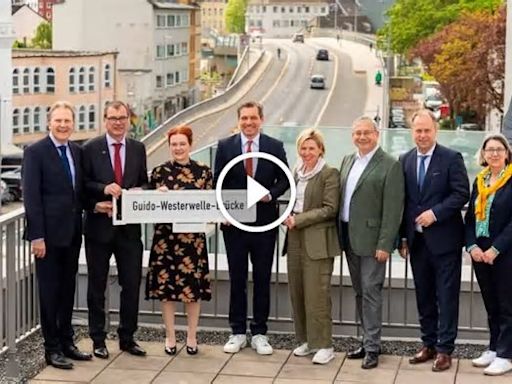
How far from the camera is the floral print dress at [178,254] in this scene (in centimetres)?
832

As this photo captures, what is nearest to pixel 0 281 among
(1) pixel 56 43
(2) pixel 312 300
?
(2) pixel 312 300

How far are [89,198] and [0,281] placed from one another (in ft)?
2.61

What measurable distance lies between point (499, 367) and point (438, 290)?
63 cm

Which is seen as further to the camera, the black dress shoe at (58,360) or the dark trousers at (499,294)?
the black dress shoe at (58,360)

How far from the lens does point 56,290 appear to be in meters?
8.25

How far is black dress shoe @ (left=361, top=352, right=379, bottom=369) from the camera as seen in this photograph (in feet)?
27.1

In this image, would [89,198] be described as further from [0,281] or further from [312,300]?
[312,300]

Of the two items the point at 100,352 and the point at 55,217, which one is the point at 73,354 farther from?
the point at 55,217

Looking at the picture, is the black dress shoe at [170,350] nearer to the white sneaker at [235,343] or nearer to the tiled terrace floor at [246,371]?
the tiled terrace floor at [246,371]

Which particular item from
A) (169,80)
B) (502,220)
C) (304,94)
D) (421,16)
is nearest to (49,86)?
(421,16)

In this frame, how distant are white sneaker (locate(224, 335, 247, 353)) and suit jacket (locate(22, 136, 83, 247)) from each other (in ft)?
4.50

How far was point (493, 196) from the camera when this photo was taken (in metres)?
7.82

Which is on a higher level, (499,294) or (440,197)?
A: (440,197)
